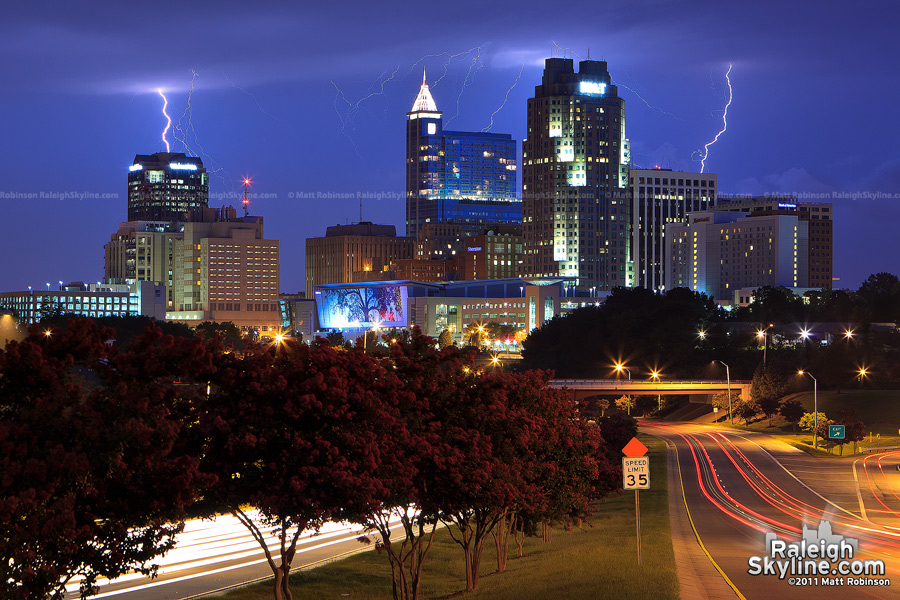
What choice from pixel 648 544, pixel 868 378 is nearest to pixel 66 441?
pixel 648 544

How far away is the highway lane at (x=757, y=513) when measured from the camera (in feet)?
124

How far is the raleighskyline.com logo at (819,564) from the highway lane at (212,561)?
48.1 ft

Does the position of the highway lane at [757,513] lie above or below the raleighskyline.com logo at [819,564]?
below

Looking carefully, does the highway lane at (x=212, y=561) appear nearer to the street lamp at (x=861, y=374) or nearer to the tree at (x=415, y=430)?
the tree at (x=415, y=430)

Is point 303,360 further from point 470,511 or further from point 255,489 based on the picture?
point 470,511

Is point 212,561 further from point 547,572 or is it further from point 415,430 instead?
point 415,430

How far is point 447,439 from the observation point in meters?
32.9

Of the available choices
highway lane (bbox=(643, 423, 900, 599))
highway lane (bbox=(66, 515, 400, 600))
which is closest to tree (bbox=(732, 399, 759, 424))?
highway lane (bbox=(643, 423, 900, 599))

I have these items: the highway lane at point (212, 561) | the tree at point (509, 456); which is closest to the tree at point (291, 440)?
the tree at point (509, 456)

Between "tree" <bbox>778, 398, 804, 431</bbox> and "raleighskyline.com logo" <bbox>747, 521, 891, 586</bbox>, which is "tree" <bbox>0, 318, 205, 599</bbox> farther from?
"tree" <bbox>778, 398, 804, 431</bbox>

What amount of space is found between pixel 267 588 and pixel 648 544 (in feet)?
49.9

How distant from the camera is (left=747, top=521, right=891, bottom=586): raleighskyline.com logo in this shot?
38312 millimetres

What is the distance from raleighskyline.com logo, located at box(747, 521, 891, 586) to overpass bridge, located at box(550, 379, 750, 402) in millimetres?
105282

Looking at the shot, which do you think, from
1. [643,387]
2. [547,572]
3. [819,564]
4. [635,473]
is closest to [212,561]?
[547,572]
